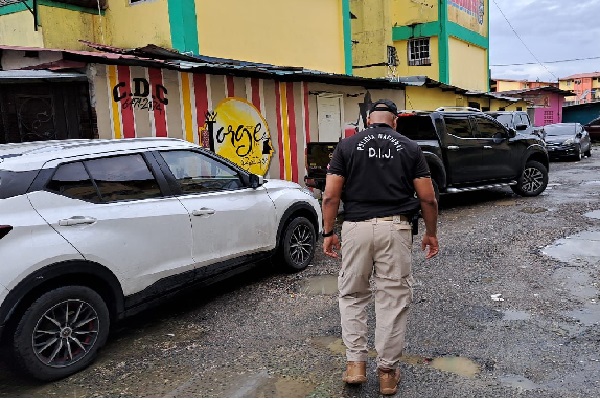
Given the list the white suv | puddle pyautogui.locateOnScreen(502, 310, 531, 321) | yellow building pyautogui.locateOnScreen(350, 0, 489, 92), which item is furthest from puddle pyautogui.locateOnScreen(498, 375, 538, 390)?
yellow building pyautogui.locateOnScreen(350, 0, 489, 92)

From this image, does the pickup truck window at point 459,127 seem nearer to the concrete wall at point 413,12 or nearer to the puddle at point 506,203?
the puddle at point 506,203

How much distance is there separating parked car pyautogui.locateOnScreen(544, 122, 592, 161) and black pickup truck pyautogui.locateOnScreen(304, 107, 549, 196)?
9.00 meters

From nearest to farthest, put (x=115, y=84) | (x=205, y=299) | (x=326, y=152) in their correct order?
(x=205, y=299), (x=115, y=84), (x=326, y=152)

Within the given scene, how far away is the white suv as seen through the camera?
343 centimetres

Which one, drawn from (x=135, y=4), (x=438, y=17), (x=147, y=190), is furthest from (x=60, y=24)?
(x=438, y=17)

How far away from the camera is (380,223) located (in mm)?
3246

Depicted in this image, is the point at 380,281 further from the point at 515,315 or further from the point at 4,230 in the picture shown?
the point at 4,230

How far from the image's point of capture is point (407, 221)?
10.9 feet

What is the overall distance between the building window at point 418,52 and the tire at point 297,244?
19.2 m

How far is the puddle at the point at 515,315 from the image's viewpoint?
4.41m

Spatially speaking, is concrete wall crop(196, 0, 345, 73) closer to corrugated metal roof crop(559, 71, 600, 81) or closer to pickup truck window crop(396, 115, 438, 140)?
pickup truck window crop(396, 115, 438, 140)

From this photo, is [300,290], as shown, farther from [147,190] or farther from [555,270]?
[555,270]

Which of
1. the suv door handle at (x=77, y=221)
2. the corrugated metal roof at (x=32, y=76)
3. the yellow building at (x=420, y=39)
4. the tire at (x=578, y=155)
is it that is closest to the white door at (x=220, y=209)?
the suv door handle at (x=77, y=221)

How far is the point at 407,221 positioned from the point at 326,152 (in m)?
5.70
